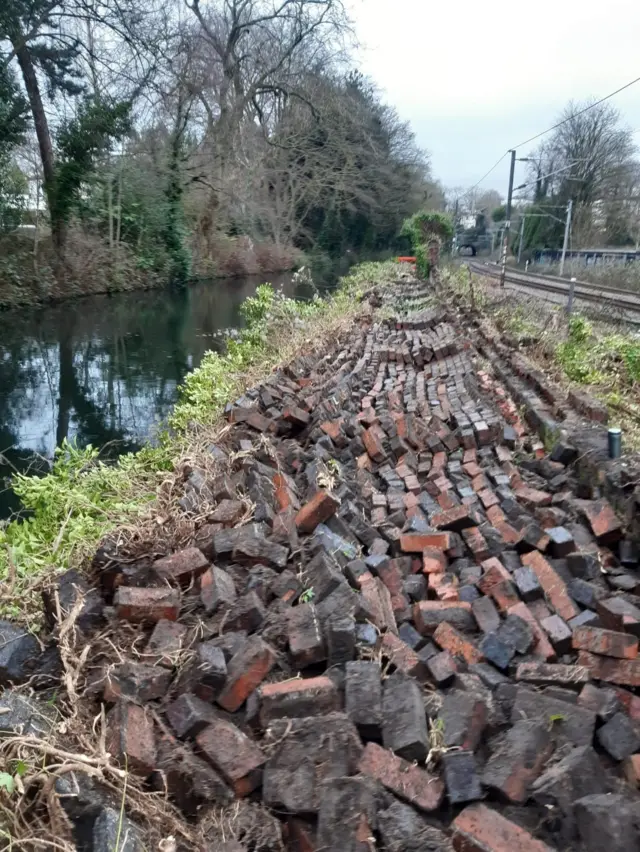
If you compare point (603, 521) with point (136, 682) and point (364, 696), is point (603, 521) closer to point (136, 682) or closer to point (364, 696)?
point (364, 696)

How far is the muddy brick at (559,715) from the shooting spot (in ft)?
7.20

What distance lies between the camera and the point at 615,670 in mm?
2635

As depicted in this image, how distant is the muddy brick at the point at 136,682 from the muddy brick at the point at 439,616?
118 cm

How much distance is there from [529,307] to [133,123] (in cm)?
1879

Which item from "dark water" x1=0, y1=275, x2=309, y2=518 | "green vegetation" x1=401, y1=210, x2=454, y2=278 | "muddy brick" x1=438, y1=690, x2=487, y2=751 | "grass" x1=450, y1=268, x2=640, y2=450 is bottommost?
"dark water" x1=0, y1=275, x2=309, y2=518

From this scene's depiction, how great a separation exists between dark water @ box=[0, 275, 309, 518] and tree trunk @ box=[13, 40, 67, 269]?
2407mm

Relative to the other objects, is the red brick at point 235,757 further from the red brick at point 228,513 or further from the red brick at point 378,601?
the red brick at point 228,513

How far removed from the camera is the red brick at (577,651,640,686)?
2.61 meters

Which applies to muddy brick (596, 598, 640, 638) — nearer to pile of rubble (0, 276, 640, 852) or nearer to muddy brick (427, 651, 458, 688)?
pile of rubble (0, 276, 640, 852)

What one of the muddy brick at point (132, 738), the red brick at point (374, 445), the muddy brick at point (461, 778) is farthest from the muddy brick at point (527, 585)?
the red brick at point (374, 445)

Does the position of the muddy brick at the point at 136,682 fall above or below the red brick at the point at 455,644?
above

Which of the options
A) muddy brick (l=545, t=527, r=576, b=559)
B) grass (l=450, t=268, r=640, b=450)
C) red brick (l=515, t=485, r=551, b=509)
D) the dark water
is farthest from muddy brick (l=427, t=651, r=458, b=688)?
the dark water

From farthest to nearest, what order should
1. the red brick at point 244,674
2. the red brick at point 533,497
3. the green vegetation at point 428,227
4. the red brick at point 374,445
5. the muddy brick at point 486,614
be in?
the green vegetation at point 428,227, the red brick at point 374,445, the red brick at point 533,497, the muddy brick at point 486,614, the red brick at point 244,674

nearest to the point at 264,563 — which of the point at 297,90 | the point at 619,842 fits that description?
the point at 619,842
